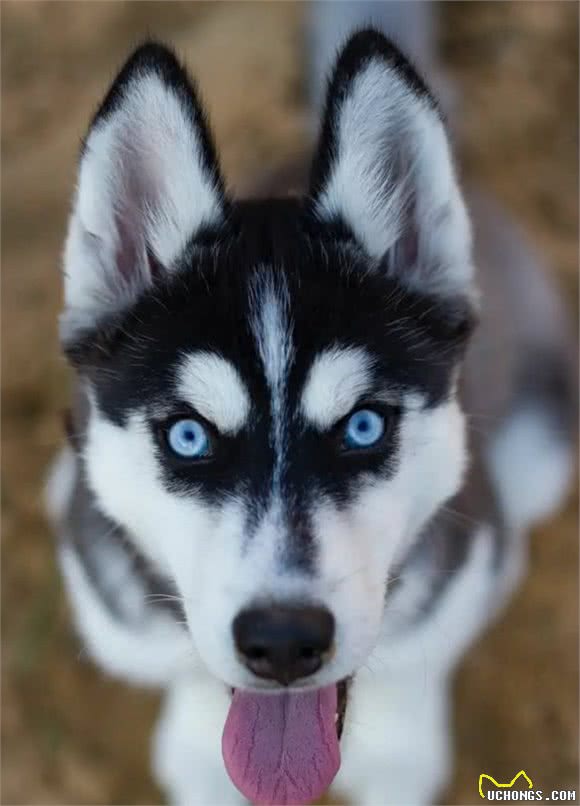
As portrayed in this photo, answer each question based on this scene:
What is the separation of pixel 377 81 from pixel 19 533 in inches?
89.4

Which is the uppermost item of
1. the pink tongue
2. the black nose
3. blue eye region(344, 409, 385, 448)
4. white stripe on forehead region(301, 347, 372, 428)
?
white stripe on forehead region(301, 347, 372, 428)

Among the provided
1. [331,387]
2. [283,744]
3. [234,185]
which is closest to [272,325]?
[331,387]

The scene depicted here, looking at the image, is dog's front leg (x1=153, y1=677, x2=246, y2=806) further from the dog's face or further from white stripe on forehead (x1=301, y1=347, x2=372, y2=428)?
white stripe on forehead (x1=301, y1=347, x2=372, y2=428)

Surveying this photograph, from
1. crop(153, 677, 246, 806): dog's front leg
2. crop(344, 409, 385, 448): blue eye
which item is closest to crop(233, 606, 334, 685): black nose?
crop(344, 409, 385, 448): blue eye

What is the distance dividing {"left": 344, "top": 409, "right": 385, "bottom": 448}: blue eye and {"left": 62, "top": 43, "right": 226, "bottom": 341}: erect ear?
0.52 metres

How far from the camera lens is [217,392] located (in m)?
1.80

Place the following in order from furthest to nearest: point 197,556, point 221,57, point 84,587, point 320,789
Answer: point 221,57
point 84,587
point 320,789
point 197,556

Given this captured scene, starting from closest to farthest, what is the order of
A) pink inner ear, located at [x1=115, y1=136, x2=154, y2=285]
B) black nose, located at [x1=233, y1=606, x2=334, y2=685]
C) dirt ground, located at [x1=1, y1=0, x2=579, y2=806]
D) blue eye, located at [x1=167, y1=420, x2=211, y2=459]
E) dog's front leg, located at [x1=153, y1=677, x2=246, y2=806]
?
black nose, located at [x1=233, y1=606, x2=334, y2=685] < blue eye, located at [x1=167, y1=420, x2=211, y2=459] < pink inner ear, located at [x1=115, y1=136, x2=154, y2=285] < dog's front leg, located at [x1=153, y1=677, x2=246, y2=806] < dirt ground, located at [x1=1, y1=0, x2=579, y2=806]

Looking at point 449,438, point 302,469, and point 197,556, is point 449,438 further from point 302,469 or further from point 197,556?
point 197,556

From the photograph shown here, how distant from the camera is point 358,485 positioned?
6.06ft

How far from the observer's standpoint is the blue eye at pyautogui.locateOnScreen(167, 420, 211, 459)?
186 cm

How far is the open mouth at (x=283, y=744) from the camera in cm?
201

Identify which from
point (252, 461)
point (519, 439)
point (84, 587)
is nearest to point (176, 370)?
point (252, 461)

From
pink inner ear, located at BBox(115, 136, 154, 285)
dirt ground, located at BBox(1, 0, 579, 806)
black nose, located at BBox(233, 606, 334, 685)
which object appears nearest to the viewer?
black nose, located at BBox(233, 606, 334, 685)
